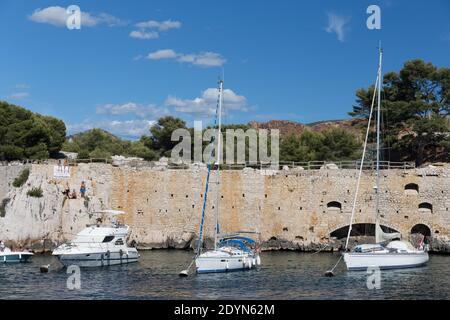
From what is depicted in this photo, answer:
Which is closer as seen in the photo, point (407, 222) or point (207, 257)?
point (207, 257)

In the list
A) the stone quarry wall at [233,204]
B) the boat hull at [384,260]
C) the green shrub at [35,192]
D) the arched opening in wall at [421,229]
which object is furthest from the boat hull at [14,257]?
the arched opening in wall at [421,229]

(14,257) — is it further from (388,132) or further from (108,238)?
(388,132)

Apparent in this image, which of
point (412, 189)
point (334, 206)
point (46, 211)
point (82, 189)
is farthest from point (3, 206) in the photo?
point (412, 189)

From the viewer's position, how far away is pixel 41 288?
956 inches

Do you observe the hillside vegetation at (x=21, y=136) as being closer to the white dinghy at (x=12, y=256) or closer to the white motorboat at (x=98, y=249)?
the white dinghy at (x=12, y=256)

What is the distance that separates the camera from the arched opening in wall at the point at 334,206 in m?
38.5

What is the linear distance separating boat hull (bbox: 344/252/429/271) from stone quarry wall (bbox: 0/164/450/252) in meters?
6.40

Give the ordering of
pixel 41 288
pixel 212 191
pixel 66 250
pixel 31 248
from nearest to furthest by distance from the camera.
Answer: pixel 41 288
pixel 66 250
pixel 31 248
pixel 212 191

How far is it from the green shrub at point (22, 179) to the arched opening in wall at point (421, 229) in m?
25.1

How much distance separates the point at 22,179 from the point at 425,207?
25.9 metres
